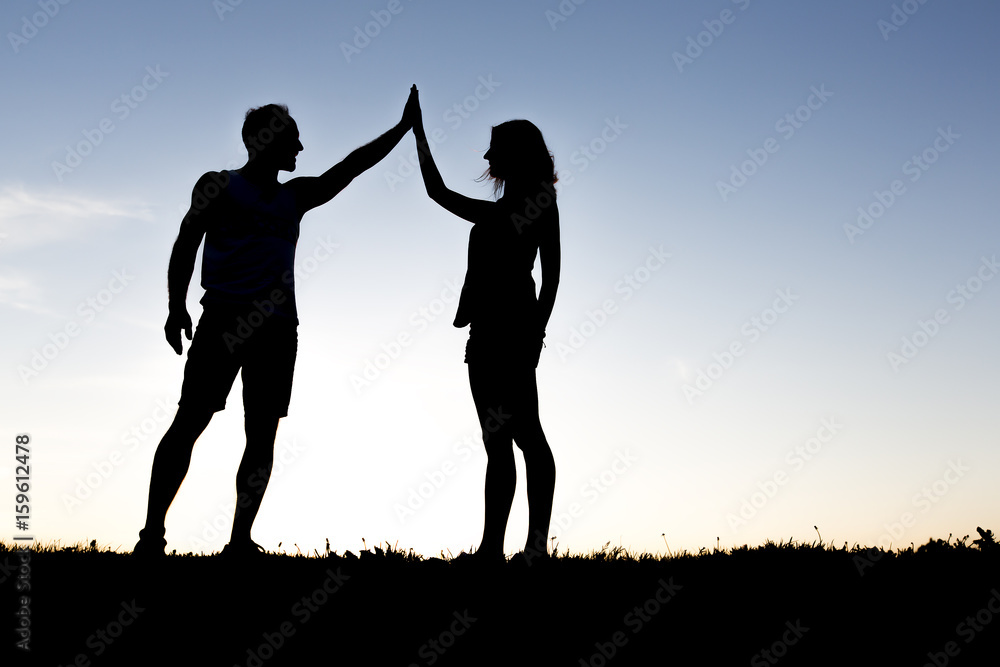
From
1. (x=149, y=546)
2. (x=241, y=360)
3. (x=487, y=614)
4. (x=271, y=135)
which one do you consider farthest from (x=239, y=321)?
(x=487, y=614)

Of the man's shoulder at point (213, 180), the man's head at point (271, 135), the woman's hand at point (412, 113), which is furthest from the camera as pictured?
the woman's hand at point (412, 113)

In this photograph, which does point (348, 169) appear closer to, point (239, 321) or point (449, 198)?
point (449, 198)

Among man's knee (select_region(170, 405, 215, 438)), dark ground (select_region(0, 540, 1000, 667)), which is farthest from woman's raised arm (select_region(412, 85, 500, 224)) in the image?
dark ground (select_region(0, 540, 1000, 667))

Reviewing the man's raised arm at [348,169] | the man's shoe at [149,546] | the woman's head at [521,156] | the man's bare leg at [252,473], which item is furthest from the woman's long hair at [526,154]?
the man's shoe at [149,546]

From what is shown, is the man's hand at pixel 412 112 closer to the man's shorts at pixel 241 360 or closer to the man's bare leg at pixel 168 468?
the man's shorts at pixel 241 360

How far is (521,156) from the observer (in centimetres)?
541

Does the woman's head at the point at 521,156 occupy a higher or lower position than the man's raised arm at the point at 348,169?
lower

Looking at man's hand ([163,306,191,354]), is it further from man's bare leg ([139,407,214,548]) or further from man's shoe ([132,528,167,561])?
man's shoe ([132,528,167,561])

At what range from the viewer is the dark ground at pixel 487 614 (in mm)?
3742

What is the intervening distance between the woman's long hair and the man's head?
4.86 feet

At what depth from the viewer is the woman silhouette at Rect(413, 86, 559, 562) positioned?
5.09 metres

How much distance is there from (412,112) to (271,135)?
1.38 m

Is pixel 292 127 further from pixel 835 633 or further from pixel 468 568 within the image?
pixel 835 633

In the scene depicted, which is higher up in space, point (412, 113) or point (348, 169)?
point (412, 113)
